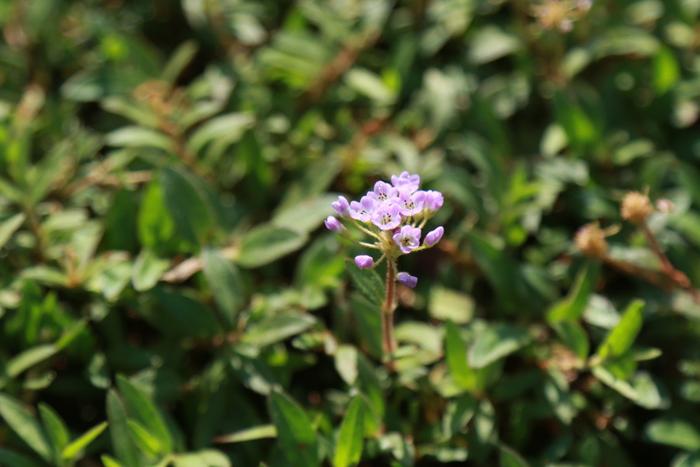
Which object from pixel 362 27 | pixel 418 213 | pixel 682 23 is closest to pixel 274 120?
pixel 362 27

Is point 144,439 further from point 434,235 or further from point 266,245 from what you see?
point 434,235

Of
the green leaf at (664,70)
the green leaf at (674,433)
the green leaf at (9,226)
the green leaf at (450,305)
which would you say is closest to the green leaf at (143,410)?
the green leaf at (9,226)

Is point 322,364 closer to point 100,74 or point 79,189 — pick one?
point 79,189

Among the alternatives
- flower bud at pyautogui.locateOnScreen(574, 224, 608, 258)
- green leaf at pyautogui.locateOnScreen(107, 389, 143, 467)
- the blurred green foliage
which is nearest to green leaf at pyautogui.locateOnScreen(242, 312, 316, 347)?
the blurred green foliage

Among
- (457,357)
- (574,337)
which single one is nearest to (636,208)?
(574,337)

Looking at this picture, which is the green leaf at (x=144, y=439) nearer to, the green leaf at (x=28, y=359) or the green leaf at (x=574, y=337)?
the green leaf at (x=28, y=359)
